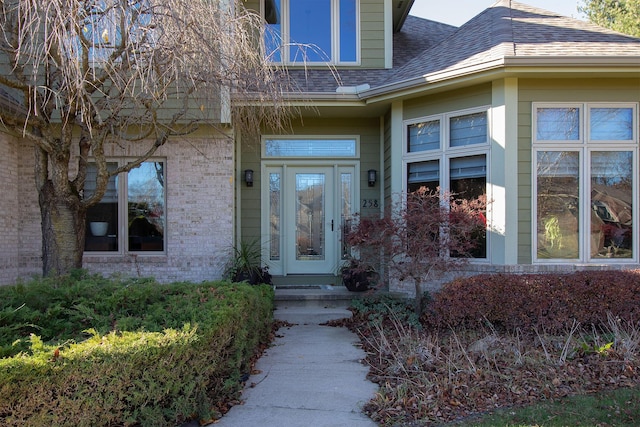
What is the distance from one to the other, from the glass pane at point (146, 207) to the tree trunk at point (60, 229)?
9.09 feet

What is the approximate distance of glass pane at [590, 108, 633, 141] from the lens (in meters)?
6.45

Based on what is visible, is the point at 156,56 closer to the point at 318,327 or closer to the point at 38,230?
the point at 318,327

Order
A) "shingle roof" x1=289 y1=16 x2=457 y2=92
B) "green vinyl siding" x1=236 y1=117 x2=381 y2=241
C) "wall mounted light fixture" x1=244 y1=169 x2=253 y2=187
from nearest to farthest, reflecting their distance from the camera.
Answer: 1. "shingle roof" x1=289 y1=16 x2=457 y2=92
2. "wall mounted light fixture" x1=244 y1=169 x2=253 y2=187
3. "green vinyl siding" x1=236 y1=117 x2=381 y2=241

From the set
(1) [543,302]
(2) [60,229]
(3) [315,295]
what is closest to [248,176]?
(3) [315,295]

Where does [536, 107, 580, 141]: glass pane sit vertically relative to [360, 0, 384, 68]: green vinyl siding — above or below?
below

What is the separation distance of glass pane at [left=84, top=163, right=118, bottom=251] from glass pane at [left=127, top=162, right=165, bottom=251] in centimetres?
27

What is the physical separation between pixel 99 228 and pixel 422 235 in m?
5.82

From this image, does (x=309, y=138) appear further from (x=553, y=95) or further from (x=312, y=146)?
(x=553, y=95)

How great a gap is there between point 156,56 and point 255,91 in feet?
4.13

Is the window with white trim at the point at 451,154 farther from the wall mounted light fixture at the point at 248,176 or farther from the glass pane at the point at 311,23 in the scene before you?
the wall mounted light fixture at the point at 248,176

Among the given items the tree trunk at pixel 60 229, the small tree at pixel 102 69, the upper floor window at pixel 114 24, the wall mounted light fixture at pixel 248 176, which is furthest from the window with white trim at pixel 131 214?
the upper floor window at pixel 114 24

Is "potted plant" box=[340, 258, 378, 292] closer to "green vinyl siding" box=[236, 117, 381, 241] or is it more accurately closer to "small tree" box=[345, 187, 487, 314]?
"small tree" box=[345, 187, 487, 314]

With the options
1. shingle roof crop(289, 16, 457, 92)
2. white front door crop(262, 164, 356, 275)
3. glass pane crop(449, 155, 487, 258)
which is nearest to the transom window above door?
white front door crop(262, 164, 356, 275)

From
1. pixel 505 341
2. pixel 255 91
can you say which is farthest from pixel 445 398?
pixel 255 91
